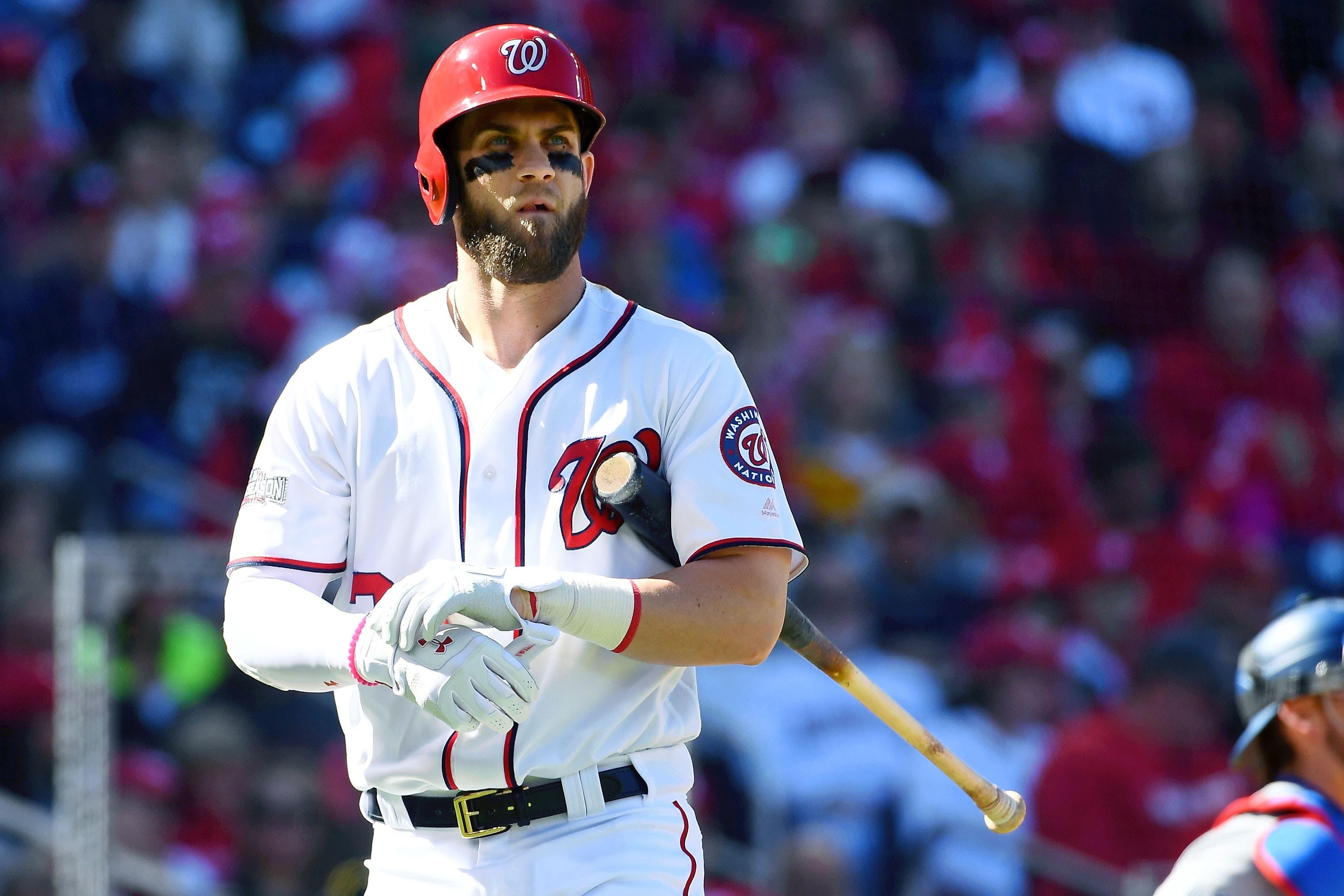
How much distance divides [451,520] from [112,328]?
16.5 feet

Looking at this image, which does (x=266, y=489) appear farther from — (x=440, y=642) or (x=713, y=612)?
(x=713, y=612)

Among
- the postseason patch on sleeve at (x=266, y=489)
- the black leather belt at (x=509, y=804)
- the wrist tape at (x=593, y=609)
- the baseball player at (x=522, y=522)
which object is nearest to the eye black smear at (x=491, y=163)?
the baseball player at (x=522, y=522)

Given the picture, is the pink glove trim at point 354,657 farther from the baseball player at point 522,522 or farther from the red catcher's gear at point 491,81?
the red catcher's gear at point 491,81

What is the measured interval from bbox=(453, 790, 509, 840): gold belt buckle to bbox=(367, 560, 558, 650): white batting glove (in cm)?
34

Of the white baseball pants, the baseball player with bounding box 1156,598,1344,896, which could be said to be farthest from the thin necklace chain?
the baseball player with bounding box 1156,598,1344,896

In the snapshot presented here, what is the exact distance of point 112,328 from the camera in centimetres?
715

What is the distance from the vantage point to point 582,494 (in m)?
2.58

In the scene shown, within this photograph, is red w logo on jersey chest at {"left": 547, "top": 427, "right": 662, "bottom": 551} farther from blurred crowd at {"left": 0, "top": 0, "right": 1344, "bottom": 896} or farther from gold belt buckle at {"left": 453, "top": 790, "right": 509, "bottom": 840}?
Result: blurred crowd at {"left": 0, "top": 0, "right": 1344, "bottom": 896}

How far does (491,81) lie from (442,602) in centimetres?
87

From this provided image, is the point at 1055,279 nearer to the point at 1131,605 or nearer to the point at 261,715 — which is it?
the point at 1131,605

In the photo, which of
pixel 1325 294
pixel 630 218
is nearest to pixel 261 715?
pixel 630 218

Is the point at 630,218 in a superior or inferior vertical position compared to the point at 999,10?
inferior

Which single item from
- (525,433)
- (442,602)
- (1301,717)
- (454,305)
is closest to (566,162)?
(454,305)

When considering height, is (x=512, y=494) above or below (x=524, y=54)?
below
